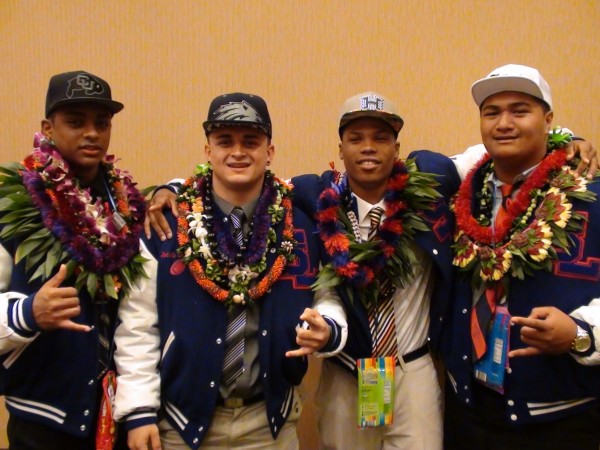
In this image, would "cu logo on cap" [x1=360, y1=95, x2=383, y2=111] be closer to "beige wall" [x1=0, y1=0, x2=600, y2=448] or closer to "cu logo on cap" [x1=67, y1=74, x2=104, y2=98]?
"beige wall" [x1=0, y1=0, x2=600, y2=448]

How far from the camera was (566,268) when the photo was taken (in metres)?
1.50

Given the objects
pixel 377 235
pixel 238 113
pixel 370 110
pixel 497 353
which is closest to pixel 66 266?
pixel 238 113

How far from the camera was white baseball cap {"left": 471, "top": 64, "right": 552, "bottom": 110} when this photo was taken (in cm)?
159

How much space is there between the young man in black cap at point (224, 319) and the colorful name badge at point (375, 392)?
23 centimetres

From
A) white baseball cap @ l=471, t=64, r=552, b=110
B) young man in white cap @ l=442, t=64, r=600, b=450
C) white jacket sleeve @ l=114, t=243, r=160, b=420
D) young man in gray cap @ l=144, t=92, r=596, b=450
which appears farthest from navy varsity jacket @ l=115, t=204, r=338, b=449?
white baseball cap @ l=471, t=64, r=552, b=110

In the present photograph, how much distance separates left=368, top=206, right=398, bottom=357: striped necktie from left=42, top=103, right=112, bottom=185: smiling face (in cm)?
101

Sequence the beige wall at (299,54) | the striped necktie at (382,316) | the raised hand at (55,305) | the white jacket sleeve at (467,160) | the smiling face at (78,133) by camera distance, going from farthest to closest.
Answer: the beige wall at (299,54) → the white jacket sleeve at (467,160) → the striped necktie at (382,316) → the smiling face at (78,133) → the raised hand at (55,305)

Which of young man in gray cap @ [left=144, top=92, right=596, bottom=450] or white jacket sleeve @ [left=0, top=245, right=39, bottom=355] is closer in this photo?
white jacket sleeve @ [left=0, top=245, right=39, bottom=355]

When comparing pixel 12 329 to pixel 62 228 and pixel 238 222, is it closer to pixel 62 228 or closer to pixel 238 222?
pixel 62 228

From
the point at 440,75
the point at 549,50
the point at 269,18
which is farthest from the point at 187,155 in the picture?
the point at 549,50

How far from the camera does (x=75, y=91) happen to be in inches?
59.3

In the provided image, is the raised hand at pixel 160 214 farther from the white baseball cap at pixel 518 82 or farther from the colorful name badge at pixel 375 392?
the white baseball cap at pixel 518 82

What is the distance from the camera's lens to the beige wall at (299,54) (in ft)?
7.49

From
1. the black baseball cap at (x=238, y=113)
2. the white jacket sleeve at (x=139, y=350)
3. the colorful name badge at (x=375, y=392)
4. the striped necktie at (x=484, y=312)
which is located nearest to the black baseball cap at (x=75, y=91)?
the black baseball cap at (x=238, y=113)
